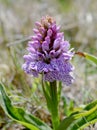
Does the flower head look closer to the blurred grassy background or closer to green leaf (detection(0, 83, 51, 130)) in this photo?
green leaf (detection(0, 83, 51, 130))

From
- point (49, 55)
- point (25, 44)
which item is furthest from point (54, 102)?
point (25, 44)

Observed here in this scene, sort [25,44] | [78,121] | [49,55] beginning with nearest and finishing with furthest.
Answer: [49,55]
[78,121]
[25,44]

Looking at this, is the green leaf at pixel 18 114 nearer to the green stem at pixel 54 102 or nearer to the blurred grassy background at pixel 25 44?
the green stem at pixel 54 102

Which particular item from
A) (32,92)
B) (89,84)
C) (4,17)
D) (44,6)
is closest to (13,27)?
(4,17)

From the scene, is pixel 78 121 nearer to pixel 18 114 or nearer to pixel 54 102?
pixel 54 102

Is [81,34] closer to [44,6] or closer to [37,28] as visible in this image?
[44,6]

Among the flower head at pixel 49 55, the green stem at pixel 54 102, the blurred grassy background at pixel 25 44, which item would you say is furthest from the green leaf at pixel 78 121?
the blurred grassy background at pixel 25 44

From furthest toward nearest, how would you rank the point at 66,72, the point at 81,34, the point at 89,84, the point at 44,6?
1. the point at 44,6
2. the point at 81,34
3. the point at 89,84
4. the point at 66,72

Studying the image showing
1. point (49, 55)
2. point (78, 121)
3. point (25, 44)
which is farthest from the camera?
point (25, 44)
